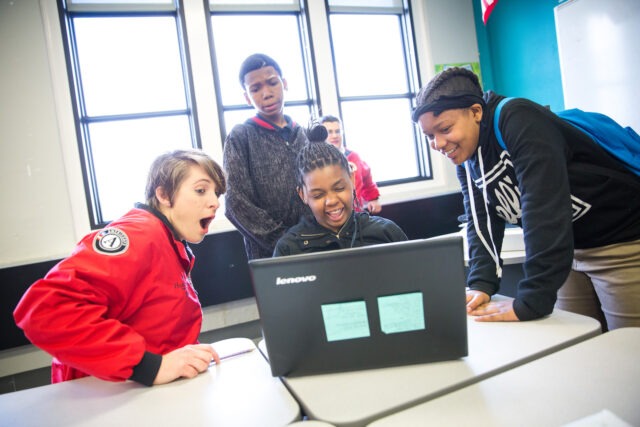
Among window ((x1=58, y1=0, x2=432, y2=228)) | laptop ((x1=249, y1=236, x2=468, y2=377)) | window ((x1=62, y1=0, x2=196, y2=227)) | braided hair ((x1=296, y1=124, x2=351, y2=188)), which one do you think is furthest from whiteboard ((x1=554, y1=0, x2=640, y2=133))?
window ((x1=62, y1=0, x2=196, y2=227))

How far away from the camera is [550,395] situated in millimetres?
631

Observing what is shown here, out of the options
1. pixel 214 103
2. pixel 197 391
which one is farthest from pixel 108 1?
pixel 197 391

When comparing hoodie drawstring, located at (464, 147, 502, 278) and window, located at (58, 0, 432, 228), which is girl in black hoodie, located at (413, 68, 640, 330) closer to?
hoodie drawstring, located at (464, 147, 502, 278)

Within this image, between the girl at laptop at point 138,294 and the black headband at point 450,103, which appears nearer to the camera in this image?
the girl at laptop at point 138,294

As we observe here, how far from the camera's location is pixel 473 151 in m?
1.15

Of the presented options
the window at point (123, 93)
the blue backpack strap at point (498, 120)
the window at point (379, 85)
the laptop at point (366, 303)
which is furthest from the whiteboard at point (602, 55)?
the window at point (123, 93)

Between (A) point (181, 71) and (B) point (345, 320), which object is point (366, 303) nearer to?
(B) point (345, 320)

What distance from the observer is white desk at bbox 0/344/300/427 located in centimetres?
68

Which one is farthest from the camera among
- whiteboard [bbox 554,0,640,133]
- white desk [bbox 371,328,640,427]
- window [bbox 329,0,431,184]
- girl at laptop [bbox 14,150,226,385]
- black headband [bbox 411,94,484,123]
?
window [bbox 329,0,431,184]

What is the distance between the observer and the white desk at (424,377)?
2.15 feet

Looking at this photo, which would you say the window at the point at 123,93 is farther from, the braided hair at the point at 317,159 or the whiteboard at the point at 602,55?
the whiteboard at the point at 602,55

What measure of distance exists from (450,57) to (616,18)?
5.29 feet

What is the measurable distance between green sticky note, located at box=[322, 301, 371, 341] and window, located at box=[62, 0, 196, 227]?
2.60 m

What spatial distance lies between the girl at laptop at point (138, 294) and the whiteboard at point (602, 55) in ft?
9.24
